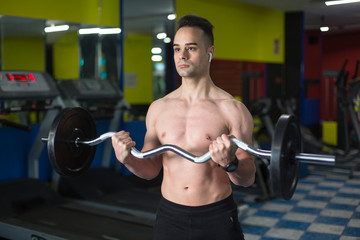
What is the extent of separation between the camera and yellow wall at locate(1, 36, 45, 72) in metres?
7.70

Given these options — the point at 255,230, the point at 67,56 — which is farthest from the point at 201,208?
the point at 67,56

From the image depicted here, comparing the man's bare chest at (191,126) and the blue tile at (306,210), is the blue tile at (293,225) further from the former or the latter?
the man's bare chest at (191,126)

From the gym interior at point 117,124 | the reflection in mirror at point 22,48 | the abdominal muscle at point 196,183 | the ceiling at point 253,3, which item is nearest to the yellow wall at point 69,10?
the gym interior at point 117,124

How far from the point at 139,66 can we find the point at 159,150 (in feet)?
28.1

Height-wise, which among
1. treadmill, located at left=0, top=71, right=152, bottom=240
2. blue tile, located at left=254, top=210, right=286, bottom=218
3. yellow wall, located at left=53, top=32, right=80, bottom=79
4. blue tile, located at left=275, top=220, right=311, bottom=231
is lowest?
blue tile, located at left=254, top=210, right=286, bottom=218

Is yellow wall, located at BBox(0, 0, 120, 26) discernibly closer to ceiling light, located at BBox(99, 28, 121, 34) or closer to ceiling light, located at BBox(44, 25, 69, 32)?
ceiling light, located at BBox(99, 28, 121, 34)

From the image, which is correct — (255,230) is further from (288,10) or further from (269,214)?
(288,10)

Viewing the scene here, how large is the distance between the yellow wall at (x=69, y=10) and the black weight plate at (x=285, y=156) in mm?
2750

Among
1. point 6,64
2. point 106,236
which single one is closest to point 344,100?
point 106,236

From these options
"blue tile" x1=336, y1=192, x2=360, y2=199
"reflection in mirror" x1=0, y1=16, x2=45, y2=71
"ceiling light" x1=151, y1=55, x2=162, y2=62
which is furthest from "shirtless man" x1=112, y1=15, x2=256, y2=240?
"ceiling light" x1=151, y1=55, x2=162, y2=62

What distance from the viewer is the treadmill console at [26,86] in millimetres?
2942

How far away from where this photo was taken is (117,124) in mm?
3943

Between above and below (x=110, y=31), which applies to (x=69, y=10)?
above

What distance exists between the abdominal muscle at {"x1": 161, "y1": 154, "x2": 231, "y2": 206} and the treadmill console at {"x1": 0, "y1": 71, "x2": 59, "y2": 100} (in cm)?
203
